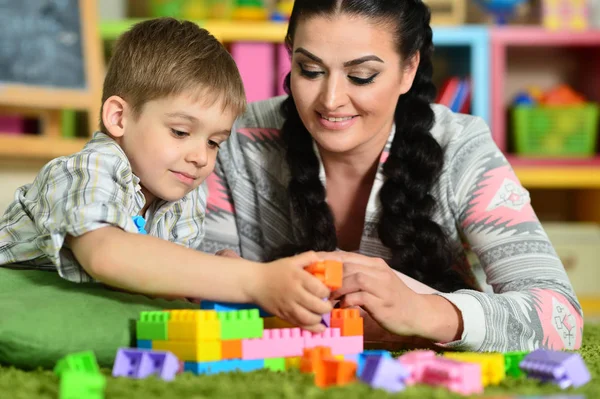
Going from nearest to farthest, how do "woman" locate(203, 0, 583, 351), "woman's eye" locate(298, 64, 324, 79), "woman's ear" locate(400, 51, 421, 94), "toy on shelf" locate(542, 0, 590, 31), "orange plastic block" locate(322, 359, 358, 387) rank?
"orange plastic block" locate(322, 359, 358, 387), "woman" locate(203, 0, 583, 351), "woman's eye" locate(298, 64, 324, 79), "woman's ear" locate(400, 51, 421, 94), "toy on shelf" locate(542, 0, 590, 31)

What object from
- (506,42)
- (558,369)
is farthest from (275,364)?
(506,42)

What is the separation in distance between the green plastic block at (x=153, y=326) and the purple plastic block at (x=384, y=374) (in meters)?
0.29

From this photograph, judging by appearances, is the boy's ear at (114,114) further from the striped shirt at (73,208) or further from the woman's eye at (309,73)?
the woman's eye at (309,73)

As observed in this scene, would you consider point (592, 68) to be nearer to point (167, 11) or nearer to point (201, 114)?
point (167, 11)

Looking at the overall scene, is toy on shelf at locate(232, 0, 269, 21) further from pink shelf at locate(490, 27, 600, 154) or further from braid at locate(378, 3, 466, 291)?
braid at locate(378, 3, 466, 291)

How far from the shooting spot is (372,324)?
1.37 m

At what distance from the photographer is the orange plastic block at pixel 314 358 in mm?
986

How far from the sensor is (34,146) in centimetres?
275

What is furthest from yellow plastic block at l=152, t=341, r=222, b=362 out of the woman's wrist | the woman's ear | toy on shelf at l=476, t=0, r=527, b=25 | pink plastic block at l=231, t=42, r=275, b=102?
toy on shelf at l=476, t=0, r=527, b=25

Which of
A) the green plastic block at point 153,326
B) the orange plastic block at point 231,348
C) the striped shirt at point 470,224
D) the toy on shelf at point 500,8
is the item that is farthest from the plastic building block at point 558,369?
the toy on shelf at point 500,8

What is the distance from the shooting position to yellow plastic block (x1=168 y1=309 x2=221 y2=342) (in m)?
1.02

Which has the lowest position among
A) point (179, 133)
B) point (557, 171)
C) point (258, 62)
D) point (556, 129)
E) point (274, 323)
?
point (557, 171)

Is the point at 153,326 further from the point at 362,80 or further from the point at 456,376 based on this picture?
the point at 362,80

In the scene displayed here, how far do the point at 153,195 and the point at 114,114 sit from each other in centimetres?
15
